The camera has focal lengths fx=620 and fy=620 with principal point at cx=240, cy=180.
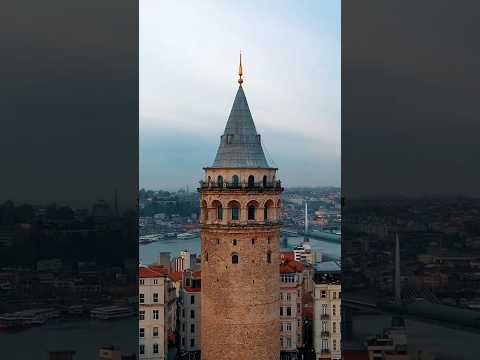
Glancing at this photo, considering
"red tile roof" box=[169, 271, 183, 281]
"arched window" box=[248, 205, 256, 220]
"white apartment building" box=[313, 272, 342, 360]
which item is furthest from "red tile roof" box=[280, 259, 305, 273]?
"arched window" box=[248, 205, 256, 220]

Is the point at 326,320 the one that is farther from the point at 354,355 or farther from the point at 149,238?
the point at 354,355

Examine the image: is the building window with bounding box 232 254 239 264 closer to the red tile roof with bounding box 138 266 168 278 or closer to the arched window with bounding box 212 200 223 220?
the arched window with bounding box 212 200 223 220

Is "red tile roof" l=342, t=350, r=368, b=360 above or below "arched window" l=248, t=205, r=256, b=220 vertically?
below

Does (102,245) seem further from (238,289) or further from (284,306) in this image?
(284,306)

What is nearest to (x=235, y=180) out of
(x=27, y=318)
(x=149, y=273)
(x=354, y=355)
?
(x=149, y=273)

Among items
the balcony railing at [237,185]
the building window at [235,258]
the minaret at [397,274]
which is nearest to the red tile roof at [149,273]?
the building window at [235,258]
